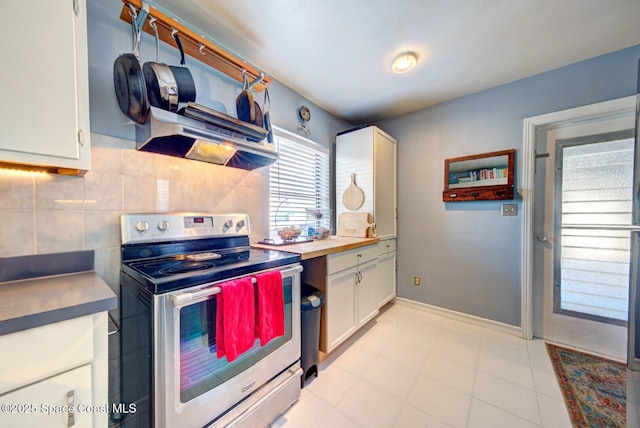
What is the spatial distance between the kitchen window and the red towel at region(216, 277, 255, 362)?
108cm

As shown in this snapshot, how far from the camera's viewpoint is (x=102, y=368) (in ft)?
2.49

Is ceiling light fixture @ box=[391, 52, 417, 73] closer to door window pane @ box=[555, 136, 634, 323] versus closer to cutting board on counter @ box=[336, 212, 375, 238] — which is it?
cutting board on counter @ box=[336, 212, 375, 238]

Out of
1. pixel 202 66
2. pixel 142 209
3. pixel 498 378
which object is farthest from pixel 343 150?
pixel 498 378

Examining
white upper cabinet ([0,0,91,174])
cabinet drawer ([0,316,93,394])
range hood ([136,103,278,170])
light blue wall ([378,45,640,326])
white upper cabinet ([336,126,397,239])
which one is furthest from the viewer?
white upper cabinet ([336,126,397,239])

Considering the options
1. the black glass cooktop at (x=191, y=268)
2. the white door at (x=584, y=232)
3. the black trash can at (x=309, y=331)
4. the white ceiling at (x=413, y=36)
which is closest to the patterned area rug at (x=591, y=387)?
the white door at (x=584, y=232)

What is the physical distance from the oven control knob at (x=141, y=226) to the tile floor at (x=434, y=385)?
4.34 feet

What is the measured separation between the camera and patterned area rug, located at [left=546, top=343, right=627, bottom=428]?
4.28 ft

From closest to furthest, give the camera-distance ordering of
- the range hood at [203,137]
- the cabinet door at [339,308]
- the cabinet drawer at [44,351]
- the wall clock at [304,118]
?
the cabinet drawer at [44,351] → the range hood at [203,137] → the cabinet door at [339,308] → the wall clock at [304,118]

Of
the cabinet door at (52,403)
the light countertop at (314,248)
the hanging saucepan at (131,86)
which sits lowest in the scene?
the cabinet door at (52,403)

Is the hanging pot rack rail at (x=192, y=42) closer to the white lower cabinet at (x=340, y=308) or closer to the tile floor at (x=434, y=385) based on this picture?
the white lower cabinet at (x=340, y=308)

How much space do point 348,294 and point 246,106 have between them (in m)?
1.68

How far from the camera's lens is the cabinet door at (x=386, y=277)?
254 centimetres

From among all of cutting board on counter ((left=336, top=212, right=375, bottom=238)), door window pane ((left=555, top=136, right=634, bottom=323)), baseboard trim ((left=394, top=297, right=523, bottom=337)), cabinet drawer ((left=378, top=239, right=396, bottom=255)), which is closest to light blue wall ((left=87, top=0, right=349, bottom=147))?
cutting board on counter ((left=336, top=212, right=375, bottom=238))

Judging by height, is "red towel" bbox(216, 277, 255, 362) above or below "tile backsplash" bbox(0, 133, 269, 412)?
below
